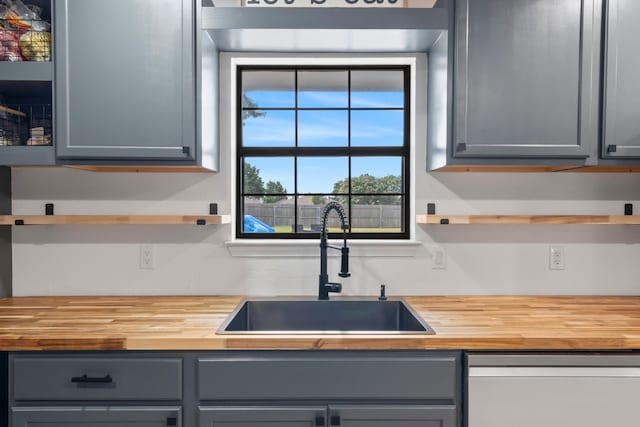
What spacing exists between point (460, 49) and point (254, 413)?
160cm

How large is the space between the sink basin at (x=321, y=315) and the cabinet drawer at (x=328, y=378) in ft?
1.85

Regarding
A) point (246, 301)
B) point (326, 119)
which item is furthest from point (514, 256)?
point (246, 301)

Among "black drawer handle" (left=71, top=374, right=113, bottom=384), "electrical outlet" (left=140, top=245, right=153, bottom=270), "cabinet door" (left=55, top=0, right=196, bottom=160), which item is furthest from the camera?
"electrical outlet" (left=140, top=245, right=153, bottom=270)

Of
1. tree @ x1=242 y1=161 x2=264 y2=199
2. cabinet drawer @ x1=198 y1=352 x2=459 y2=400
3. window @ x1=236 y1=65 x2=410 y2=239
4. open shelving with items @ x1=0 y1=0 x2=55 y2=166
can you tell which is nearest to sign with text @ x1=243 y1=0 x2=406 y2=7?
window @ x1=236 y1=65 x2=410 y2=239

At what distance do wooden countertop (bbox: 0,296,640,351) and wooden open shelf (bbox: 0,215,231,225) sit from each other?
0.37m

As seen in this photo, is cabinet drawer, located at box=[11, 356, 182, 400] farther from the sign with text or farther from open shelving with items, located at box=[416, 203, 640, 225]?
the sign with text

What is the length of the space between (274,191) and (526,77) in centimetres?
131

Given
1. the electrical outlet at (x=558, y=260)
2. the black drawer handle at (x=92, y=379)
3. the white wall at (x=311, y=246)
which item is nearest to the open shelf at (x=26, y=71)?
the white wall at (x=311, y=246)

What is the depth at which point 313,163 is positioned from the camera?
227 centimetres

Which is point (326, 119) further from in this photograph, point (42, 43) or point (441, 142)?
point (42, 43)

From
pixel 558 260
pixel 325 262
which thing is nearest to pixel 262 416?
pixel 325 262

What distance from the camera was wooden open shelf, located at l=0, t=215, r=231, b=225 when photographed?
192 cm

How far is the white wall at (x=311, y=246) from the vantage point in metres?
2.13

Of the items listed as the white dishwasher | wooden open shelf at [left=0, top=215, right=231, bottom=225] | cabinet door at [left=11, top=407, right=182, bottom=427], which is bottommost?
cabinet door at [left=11, top=407, right=182, bottom=427]
